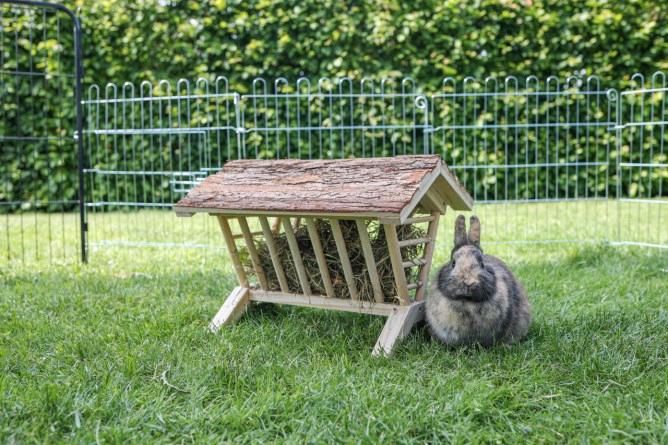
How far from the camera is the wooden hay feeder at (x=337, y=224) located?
3.44 metres

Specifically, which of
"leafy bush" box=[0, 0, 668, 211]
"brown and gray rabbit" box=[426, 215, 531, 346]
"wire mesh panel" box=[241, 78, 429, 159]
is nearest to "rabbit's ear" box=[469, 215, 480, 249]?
"brown and gray rabbit" box=[426, 215, 531, 346]

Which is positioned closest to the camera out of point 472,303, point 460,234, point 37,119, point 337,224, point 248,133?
point 472,303

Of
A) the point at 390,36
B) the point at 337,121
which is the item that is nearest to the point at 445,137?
the point at 337,121

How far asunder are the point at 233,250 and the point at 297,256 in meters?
0.49

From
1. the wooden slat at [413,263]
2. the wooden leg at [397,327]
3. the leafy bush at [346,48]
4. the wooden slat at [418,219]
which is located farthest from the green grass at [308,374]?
the leafy bush at [346,48]

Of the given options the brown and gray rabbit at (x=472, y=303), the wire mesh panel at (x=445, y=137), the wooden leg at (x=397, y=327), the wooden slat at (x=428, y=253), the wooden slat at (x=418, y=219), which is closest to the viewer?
the brown and gray rabbit at (x=472, y=303)

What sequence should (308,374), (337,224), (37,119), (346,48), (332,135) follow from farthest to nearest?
(37,119), (346,48), (332,135), (337,224), (308,374)

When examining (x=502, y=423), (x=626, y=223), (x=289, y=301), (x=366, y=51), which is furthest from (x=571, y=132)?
(x=502, y=423)

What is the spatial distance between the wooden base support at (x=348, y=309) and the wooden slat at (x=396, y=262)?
0.07m

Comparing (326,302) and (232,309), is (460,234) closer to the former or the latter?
(326,302)

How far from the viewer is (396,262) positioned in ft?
A: 11.7

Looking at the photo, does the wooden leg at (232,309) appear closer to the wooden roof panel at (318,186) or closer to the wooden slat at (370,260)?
the wooden roof panel at (318,186)

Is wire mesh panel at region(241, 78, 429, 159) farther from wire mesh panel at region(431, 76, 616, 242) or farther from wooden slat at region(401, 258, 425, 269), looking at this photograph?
wooden slat at region(401, 258, 425, 269)

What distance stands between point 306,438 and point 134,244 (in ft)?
14.7
